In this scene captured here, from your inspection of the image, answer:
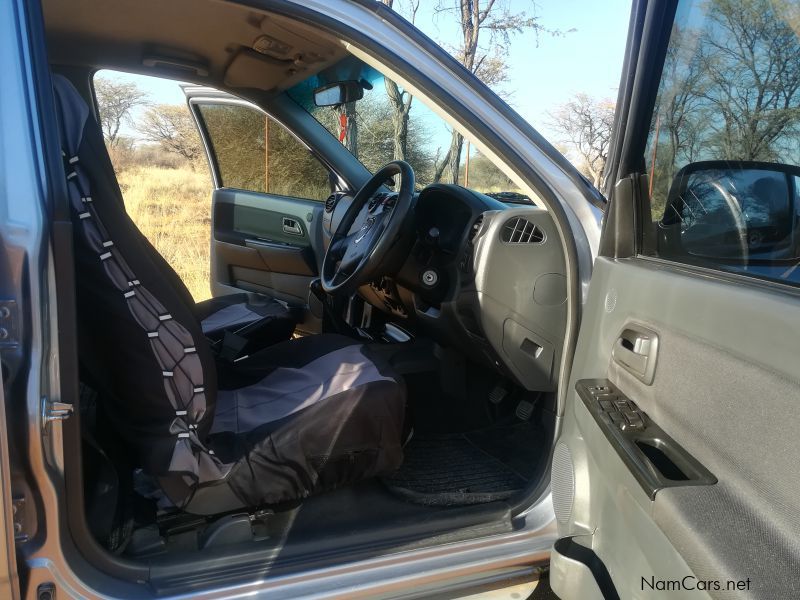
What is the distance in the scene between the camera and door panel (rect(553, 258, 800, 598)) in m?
0.75

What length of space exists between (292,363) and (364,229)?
67 cm

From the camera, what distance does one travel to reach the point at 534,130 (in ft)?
4.92

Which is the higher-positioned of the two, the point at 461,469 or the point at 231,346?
the point at 231,346

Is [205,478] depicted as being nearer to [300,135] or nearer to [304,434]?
[304,434]

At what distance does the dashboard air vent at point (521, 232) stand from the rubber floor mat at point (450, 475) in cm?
76

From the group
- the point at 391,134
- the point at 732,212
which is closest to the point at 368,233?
the point at 732,212

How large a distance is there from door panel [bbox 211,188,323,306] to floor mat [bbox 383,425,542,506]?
131 cm

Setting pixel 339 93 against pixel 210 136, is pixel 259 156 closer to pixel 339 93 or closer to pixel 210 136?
pixel 210 136

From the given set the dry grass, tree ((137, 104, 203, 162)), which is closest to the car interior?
the dry grass

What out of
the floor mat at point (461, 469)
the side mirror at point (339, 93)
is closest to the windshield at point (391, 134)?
the side mirror at point (339, 93)

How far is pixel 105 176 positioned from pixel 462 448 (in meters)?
1.54

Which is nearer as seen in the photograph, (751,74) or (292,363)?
(751,74)

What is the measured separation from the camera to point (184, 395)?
1.36m

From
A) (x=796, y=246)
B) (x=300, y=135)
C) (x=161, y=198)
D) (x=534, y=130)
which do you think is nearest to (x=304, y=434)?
(x=534, y=130)
